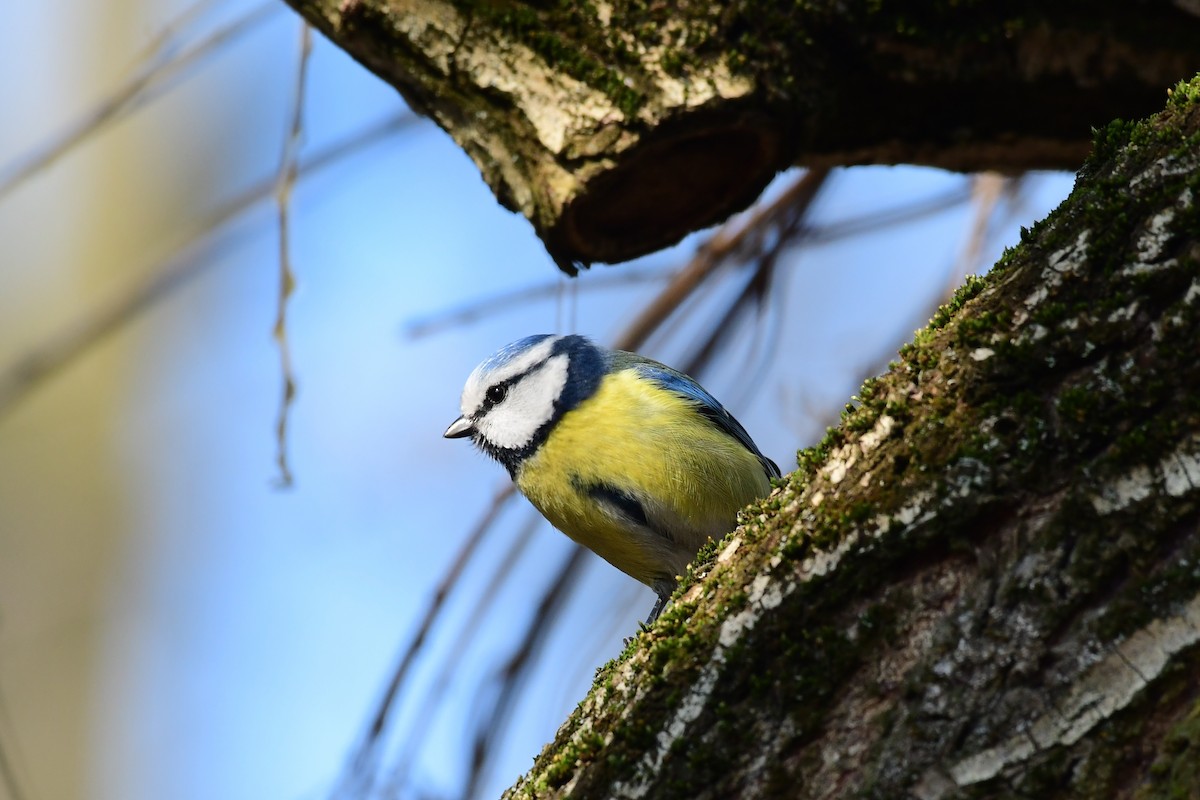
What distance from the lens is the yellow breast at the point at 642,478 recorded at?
2439mm

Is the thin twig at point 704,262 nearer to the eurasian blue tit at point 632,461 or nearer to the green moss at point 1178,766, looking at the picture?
the eurasian blue tit at point 632,461

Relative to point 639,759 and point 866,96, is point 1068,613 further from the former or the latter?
point 866,96

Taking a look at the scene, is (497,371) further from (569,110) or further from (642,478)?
(569,110)

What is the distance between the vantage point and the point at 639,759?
1198 mm

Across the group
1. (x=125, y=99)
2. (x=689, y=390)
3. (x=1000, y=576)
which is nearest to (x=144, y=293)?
(x=125, y=99)

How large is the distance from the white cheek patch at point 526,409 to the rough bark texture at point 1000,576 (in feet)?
4.77

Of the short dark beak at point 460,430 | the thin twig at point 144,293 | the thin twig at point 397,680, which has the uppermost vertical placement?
the thin twig at point 144,293

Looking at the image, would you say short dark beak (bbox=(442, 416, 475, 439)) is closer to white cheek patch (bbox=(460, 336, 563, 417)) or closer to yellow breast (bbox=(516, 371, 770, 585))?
white cheek patch (bbox=(460, 336, 563, 417))

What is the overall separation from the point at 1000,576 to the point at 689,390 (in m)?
1.66

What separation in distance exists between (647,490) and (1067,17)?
50.6 inches

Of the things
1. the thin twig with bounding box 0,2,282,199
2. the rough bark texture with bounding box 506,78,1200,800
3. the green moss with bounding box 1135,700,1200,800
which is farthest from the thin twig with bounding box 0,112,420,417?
the green moss with bounding box 1135,700,1200,800

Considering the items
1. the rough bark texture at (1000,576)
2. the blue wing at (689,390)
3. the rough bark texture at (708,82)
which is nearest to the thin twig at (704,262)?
the blue wing at (689,390)

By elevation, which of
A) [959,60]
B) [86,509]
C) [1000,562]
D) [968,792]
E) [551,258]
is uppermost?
[86,509]

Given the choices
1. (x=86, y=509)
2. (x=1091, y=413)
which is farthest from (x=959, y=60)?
(x=86, y=509)
